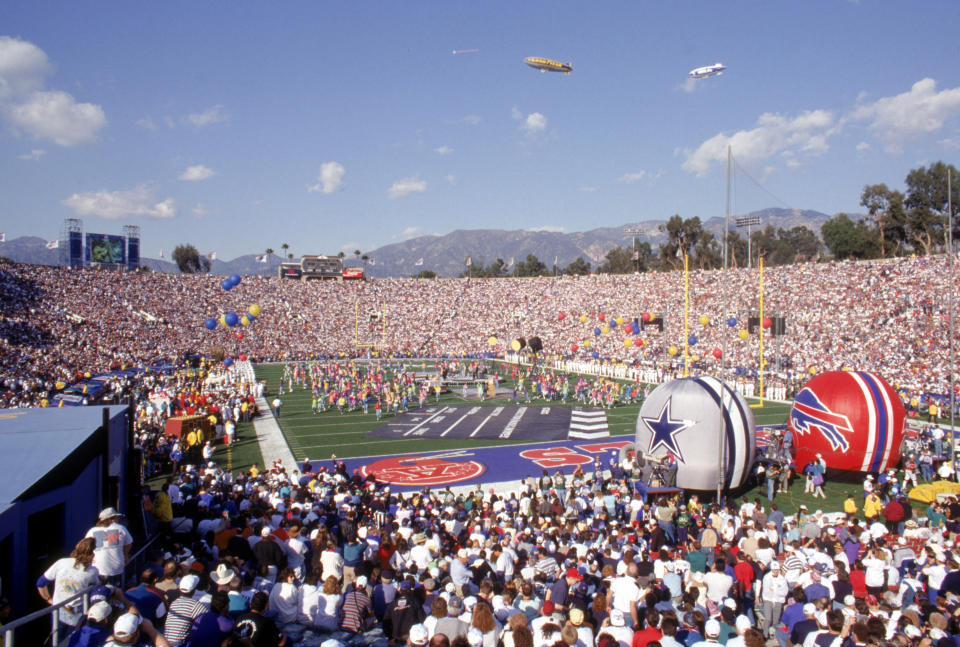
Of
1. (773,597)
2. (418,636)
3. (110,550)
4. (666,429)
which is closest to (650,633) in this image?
(418,636)

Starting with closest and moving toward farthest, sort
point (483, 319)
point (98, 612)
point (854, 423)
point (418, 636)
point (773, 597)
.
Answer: point (98, 612)
point (418, 636)
point (773, 597)
point (854, 423)
point (483, 319)

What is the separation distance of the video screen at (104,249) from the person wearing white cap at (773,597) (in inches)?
3535

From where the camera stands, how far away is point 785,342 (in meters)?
43.8

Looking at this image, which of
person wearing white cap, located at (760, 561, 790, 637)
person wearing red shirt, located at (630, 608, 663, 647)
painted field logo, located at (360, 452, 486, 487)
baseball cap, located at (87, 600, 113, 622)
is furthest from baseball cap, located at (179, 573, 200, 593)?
painted field logo, located at (360, 452, 486, 487)

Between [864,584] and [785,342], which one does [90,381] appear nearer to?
[864,584]

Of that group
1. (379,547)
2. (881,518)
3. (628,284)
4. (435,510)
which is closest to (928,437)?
(881,518)

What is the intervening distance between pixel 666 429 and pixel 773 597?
738cm

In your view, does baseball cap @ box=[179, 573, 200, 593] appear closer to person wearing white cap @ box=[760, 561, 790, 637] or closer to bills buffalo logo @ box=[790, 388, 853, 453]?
person wearing white cap @ box=[760, 561, 790, 637]

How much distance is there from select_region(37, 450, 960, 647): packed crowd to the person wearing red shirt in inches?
0.5

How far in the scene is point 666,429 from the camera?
15.4 metres

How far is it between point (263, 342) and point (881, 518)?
5796 centimetres

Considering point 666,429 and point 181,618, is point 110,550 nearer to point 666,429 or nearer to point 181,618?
point 181,618

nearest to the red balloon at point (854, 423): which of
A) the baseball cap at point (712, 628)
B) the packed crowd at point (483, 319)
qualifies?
the packed crowd at point (483, 319)

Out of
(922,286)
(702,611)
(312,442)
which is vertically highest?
(922,286)
